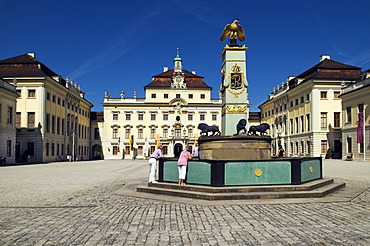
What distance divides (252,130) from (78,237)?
8403mm

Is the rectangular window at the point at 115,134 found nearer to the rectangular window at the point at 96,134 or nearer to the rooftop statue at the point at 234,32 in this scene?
the rectangular window at the point at 96,134

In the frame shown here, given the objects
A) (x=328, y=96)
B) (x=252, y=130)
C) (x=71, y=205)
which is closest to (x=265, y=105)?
(x=328, y=96)

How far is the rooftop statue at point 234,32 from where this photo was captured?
45.0 ft

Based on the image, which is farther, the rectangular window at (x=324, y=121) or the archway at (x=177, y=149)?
the archway at (x=177, y=149)

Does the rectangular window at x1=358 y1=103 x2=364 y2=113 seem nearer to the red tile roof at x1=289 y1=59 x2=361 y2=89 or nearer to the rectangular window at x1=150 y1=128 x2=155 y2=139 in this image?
the red tile roof at x1=289 y1=59 x2=361 y2=89

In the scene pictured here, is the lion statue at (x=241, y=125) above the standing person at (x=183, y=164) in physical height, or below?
above

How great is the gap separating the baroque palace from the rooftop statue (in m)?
27.2

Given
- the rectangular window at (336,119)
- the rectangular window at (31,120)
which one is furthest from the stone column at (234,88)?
the rectangular window at (336,119)

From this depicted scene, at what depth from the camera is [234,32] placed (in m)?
13.8

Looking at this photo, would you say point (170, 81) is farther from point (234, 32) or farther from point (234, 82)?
point (234, 82)

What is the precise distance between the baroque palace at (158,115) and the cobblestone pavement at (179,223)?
2952 cm

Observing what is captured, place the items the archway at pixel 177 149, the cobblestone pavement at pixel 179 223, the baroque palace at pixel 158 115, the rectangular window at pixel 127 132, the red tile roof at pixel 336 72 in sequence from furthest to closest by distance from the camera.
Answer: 1. the archway at pixel 177 149
2. the rectangular window at pixel 127 132
3. the red tile roof at pixel 336 72
4. the baroque palace at pixel 158 115
5. the cobblestone pavement at pixel 179 223

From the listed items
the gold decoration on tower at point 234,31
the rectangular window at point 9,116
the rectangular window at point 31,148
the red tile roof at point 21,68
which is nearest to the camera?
the gold decoration on tower at point 234,31

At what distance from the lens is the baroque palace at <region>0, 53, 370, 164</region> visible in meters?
40.6
